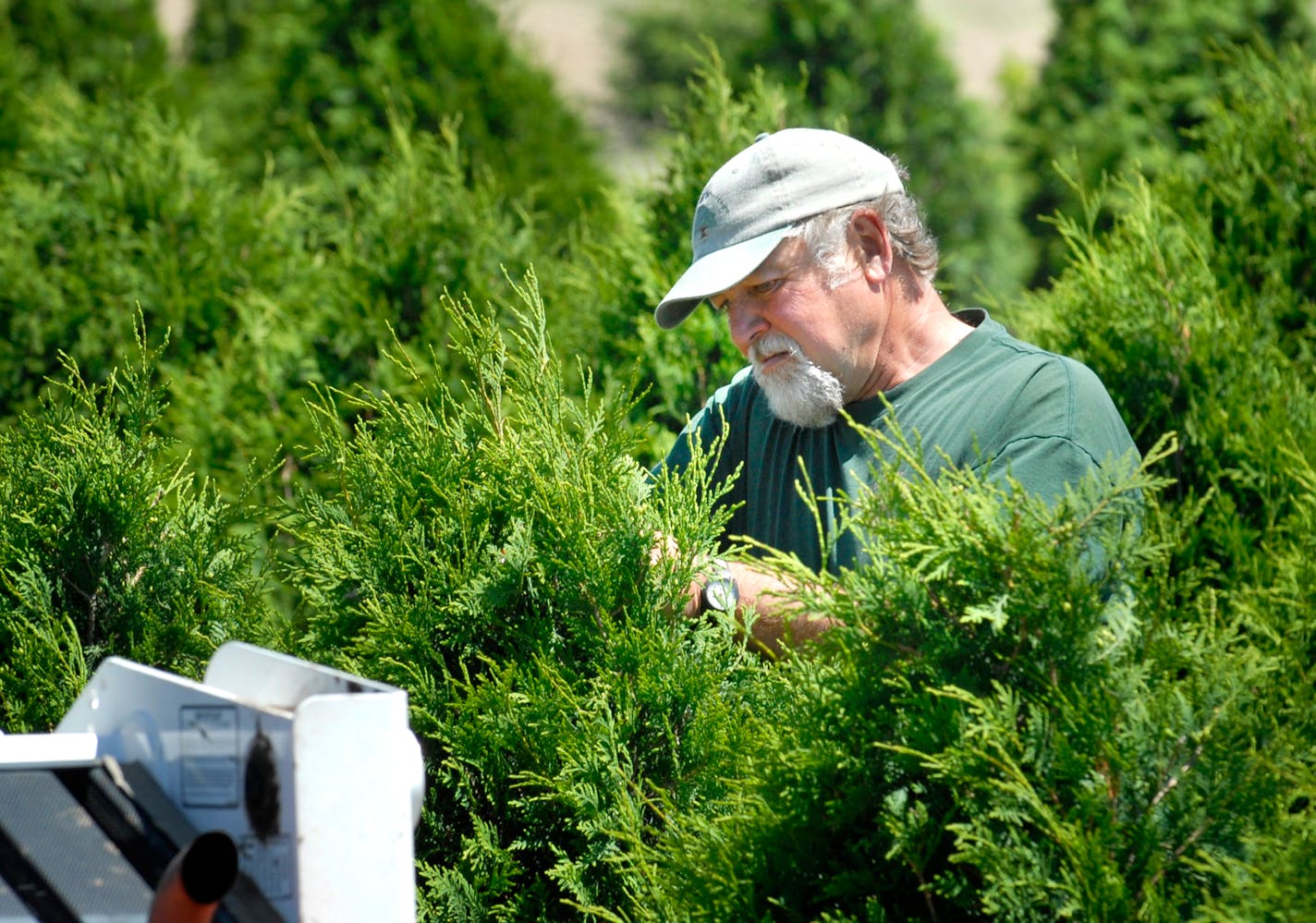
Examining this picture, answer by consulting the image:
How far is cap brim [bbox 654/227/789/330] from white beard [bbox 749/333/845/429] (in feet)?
0.60

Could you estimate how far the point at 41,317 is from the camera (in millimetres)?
6168

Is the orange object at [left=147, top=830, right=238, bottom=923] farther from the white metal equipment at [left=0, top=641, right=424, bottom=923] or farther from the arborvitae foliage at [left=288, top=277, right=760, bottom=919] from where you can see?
the arborvitae foliage at [left=288, top=277, right=760, bottom=919]

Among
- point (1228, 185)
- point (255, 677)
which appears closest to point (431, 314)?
point (1228, 185)

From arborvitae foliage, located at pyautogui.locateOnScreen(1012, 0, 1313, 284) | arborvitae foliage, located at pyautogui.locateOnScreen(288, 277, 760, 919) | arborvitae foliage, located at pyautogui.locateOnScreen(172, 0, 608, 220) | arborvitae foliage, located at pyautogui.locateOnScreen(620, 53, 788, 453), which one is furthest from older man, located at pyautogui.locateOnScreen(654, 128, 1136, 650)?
arborvitae foliage, located at pyautogui.locateOnScreen(1012, 0, 1313, 284)

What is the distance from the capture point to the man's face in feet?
10.1

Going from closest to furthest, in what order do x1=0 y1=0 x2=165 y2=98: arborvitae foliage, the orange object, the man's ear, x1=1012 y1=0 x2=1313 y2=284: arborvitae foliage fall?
the orange object
the man's ear
x1=1012 y1=0 x2=1313 y2=284: arborvitae foliage
x1=0 y1=0 x2=165 y2=98: arborvitae foliage

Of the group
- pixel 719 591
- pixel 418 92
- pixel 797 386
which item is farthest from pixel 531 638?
pixel 418 92

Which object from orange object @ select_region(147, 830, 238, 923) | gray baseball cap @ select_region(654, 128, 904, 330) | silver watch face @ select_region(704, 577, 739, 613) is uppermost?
gray baseball cap @ select_region(654, 128, 904, 330)

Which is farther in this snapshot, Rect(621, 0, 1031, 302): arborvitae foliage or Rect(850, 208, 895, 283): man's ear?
Rect(621, 0, 1031, 302): arborvitae foliage

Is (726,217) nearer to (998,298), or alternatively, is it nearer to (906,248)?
(906,248)

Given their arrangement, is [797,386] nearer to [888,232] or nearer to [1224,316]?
[888,232]

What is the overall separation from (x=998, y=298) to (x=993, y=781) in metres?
3.42

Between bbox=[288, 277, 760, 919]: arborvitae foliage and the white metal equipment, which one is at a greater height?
the white metal equipment

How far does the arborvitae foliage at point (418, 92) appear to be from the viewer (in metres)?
7.86
